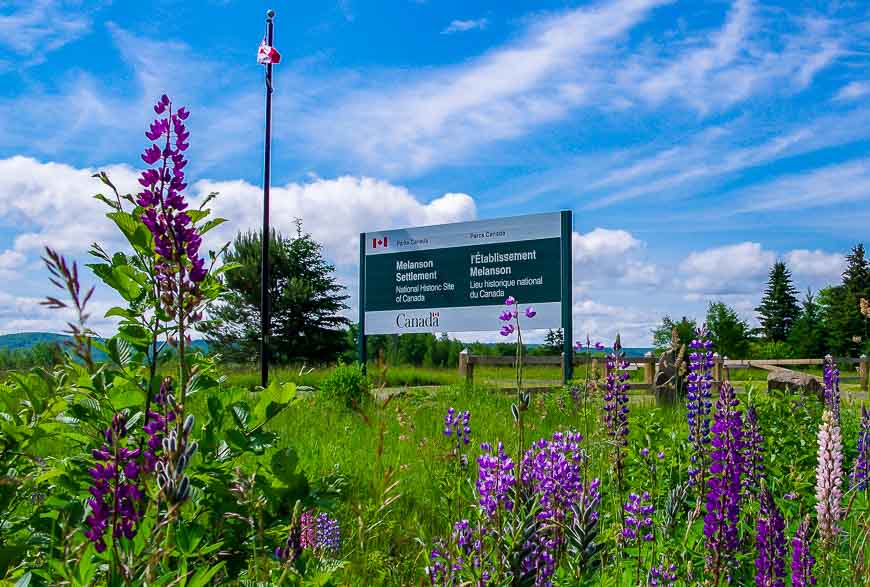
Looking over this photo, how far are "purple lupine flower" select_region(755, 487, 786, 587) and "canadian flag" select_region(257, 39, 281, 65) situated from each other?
13.8 m

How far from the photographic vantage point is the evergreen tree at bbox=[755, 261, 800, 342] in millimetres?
65938

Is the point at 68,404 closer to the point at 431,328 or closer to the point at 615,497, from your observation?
the point at 615,497

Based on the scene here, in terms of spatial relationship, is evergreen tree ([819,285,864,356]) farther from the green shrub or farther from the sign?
the green shrub

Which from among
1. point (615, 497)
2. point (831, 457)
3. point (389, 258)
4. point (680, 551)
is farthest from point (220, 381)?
point (389, 258)

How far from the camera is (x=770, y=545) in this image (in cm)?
267

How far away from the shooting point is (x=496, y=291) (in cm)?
1617

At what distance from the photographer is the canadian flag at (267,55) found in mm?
14625

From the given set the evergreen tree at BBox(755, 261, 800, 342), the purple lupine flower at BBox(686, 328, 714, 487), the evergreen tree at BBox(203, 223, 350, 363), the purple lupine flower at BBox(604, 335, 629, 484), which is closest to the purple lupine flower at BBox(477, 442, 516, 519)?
the purple lupine flower at BBox(604, 335, 629, 484)

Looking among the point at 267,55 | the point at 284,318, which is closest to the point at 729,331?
the point at 284,318

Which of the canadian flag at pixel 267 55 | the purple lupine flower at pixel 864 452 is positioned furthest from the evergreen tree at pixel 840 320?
the purple lupine flower at pixel 864 452

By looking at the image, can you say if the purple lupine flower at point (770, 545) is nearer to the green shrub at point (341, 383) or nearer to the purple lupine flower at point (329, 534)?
the purple lupine flower at point (329, 534)

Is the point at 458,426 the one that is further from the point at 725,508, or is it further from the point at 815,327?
the point at 815,327

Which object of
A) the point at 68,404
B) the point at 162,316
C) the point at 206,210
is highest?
the point at 206,210

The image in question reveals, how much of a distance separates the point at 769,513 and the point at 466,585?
140cm
